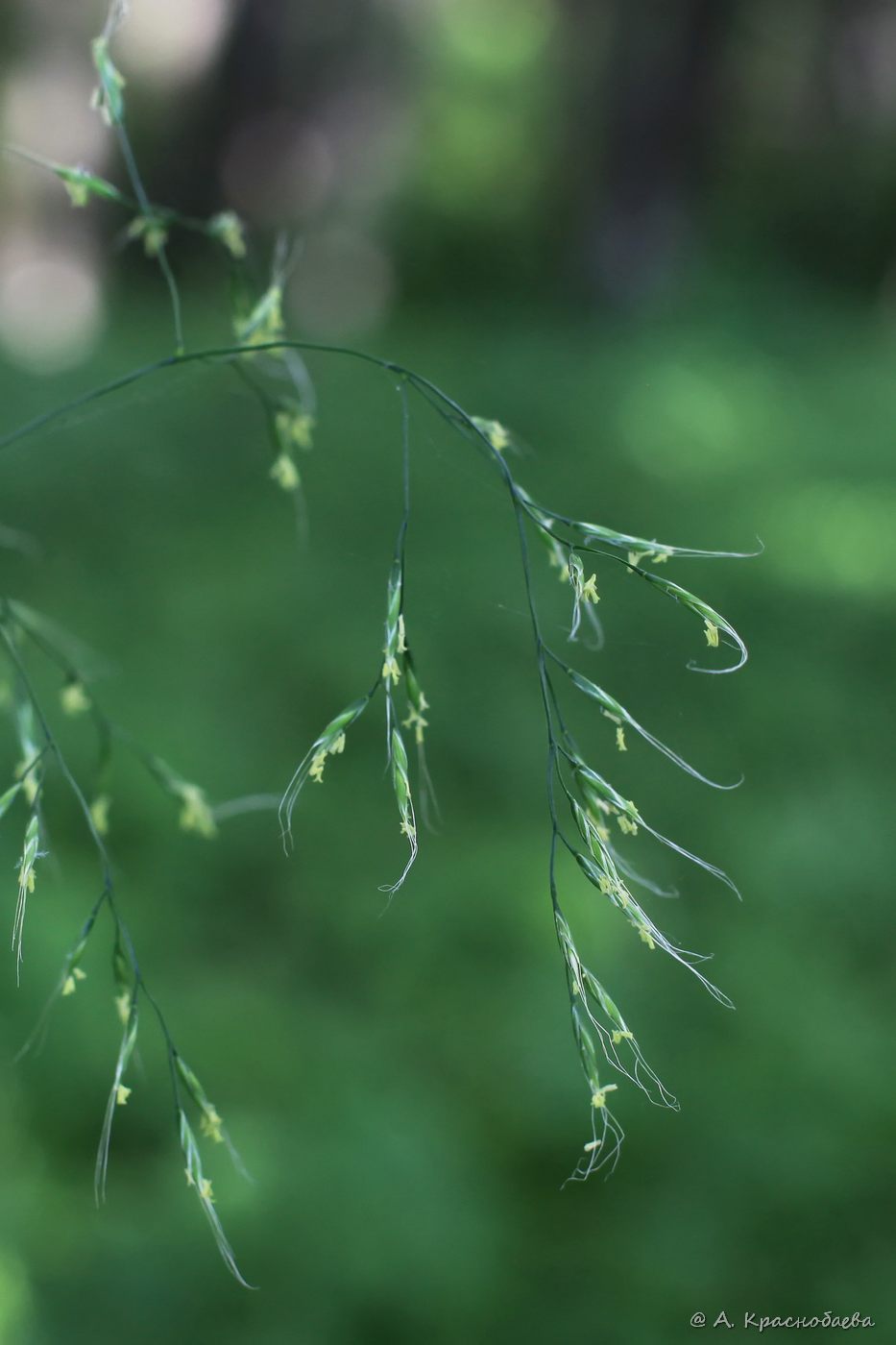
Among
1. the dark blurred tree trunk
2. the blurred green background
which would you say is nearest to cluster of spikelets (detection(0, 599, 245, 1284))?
the blurred green background

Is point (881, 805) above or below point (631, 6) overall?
below

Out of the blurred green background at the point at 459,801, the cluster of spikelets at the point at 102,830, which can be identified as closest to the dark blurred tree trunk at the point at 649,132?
the blurred green background at the point at 459,801

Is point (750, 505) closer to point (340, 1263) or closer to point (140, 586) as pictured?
point (140, 586)

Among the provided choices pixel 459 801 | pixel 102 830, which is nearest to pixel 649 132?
pixel 459 801

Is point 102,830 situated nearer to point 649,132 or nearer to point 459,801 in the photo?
point 459,801

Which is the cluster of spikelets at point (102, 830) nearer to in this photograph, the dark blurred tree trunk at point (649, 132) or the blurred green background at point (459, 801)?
the blurred green background at point (459, 801)

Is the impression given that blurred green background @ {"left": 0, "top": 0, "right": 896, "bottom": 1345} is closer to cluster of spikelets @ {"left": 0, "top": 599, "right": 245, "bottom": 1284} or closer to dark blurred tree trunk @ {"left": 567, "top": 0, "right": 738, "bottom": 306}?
dark blurred tree trunk @ {"left": 567, "top": 0, "right": 738, "bottom": 306}

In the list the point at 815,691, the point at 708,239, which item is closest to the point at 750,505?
the point at 815,691

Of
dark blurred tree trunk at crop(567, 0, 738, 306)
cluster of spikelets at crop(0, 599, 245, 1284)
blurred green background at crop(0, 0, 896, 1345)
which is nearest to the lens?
cluster of spikelets at crop(0, 599, 245, 1284)
